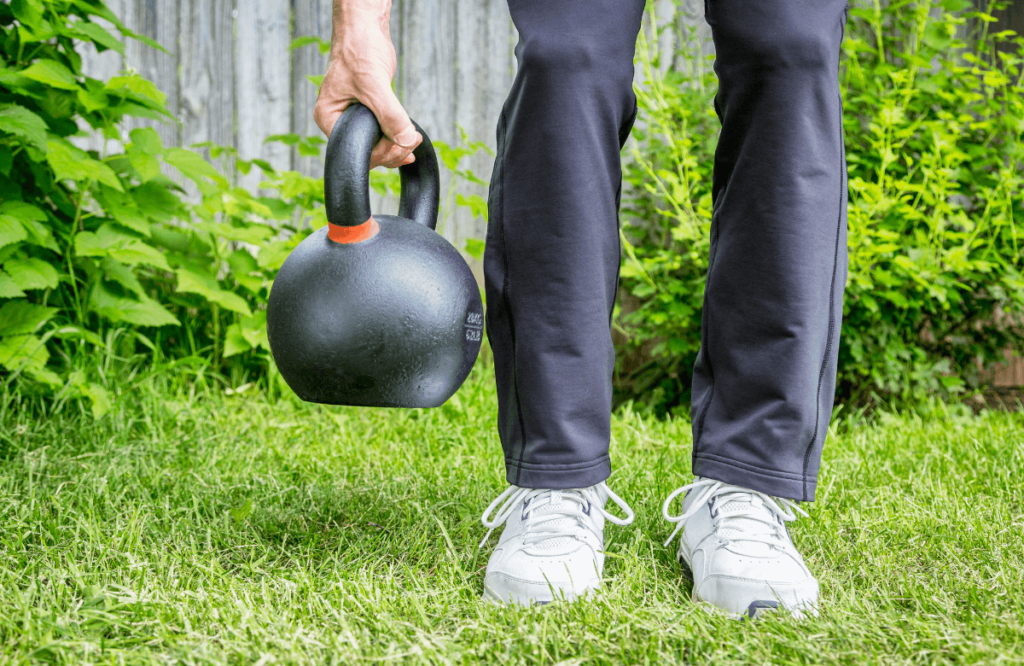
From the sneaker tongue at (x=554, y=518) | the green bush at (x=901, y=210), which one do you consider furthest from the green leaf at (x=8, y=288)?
the green bush at (x=901, y=210)

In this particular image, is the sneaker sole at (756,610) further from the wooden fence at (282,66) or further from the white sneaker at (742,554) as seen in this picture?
the wooden fence at (282,66)

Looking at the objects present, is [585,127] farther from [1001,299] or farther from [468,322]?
[1001,299]

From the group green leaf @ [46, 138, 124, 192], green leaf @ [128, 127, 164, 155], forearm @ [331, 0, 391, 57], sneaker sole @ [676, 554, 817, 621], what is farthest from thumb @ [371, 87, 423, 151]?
green leaf @ [128, 127, 164, 155]

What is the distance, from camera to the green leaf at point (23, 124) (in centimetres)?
186

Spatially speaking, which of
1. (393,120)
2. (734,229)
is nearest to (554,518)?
(734,229)

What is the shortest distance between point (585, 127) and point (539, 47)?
14 centimetres

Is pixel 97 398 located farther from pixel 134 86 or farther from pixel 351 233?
pixel 351 233

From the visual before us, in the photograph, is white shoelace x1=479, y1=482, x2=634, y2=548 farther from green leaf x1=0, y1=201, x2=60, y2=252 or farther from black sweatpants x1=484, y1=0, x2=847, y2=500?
green leaf x1=0, y1=201, x2=60, y2=252

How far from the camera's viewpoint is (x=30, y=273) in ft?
6.48

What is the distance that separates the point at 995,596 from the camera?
111cm

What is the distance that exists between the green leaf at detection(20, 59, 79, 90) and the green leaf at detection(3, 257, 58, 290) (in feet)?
1.52

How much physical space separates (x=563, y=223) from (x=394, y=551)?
2.15 ft

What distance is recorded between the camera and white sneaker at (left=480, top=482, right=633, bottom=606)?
1.16 metres

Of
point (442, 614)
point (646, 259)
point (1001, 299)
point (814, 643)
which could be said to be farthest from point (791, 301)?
point (1001, 299)
